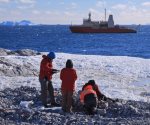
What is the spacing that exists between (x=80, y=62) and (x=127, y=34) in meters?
97.1

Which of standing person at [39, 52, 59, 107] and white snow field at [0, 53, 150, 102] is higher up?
standing person at [39, 52, 59, 107]

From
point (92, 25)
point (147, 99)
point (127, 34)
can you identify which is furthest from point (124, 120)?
point (127, 34)

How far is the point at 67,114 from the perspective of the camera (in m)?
13.1

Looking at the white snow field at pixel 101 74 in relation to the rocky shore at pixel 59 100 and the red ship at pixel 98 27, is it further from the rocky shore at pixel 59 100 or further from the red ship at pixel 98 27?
the red ship at pixel 98 27

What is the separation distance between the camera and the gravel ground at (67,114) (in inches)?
460

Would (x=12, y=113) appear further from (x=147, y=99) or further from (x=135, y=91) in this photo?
(x=135, y=91)

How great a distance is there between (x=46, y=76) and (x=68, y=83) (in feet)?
3.33

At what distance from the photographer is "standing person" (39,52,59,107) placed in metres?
14.2

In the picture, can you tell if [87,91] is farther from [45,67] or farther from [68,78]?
[45,67]

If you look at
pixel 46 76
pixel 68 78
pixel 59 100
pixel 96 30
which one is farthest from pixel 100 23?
pixel 68 78

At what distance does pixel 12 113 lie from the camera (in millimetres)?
12523

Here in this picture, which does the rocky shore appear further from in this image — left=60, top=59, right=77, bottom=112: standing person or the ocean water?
the ocean water

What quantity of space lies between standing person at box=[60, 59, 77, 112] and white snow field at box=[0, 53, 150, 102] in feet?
13.5

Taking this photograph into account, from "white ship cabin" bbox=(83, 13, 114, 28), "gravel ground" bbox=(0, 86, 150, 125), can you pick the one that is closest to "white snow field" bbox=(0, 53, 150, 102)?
"gravel ground" bbox=(0, 86, 150, 125)
